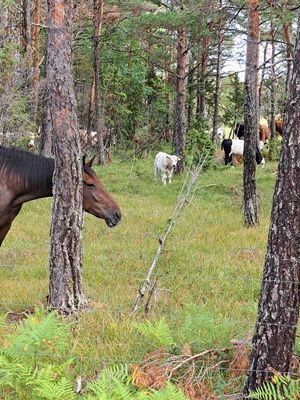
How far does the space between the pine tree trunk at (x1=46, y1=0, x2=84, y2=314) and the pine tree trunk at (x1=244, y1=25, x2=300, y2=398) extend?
8.52 ft

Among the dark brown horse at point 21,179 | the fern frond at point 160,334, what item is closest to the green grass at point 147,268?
the fern frond at point 160,334

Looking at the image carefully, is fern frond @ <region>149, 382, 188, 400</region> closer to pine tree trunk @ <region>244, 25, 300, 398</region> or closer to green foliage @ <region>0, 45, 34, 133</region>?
pine tree trunk @ <region>244, 25, 300, 398</region>

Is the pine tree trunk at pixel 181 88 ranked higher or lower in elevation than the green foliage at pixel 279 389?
higher

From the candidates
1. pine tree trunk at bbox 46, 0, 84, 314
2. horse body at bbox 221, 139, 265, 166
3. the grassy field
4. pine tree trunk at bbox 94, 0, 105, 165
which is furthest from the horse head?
horse body at bbox 221, 139, 265, 166

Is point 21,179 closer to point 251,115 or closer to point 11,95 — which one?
point 251,115

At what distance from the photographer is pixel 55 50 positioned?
5.56m

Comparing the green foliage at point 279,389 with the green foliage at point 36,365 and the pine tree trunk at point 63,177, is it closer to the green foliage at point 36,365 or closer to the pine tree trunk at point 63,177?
the green foliage at point 36,365

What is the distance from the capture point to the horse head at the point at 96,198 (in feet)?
23.7

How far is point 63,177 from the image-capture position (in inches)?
219

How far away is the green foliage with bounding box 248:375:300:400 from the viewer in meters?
3.23

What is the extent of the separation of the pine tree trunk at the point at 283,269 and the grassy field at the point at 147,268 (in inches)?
35.1

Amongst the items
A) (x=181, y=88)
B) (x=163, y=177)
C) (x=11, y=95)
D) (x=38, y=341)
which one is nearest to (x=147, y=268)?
(x=38, y=341)

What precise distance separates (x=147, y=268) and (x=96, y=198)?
1568 mm

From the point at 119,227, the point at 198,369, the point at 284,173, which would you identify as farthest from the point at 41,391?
the point at 119,227
